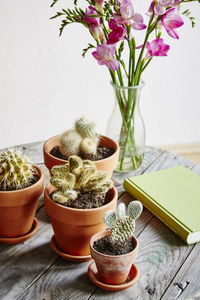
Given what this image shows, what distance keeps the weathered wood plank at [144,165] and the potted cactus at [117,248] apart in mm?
482

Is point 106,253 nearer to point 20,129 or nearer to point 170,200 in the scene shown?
point 170,200

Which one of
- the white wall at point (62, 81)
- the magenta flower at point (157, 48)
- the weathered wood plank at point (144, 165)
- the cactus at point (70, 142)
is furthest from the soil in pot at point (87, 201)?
the white wall at point (62, 81)

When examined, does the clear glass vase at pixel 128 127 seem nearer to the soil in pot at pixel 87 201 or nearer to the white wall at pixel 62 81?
the soil in pot at pixel 87 201

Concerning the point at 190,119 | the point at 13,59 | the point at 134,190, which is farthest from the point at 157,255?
the point at 190,119

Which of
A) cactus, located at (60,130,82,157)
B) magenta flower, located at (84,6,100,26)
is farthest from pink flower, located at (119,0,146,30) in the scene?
cactus, located at (60,130,82,157)

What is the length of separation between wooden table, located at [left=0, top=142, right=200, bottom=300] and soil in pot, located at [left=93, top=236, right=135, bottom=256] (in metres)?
0.10

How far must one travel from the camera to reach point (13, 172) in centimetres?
113

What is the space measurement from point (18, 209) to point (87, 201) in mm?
206

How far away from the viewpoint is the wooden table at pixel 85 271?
1.01m

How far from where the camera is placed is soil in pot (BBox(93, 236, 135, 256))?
1.01 m

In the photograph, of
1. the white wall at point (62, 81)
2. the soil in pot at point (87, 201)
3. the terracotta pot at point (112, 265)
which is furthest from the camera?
the white wall at point (62, 81)

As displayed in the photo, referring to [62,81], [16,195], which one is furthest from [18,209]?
[62,81]

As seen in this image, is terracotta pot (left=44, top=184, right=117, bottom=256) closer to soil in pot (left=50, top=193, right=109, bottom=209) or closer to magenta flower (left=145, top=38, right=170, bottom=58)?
soil in pot (left=50, top=193, right=109, bottom=209)

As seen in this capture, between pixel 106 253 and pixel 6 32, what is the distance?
5.96 ft
